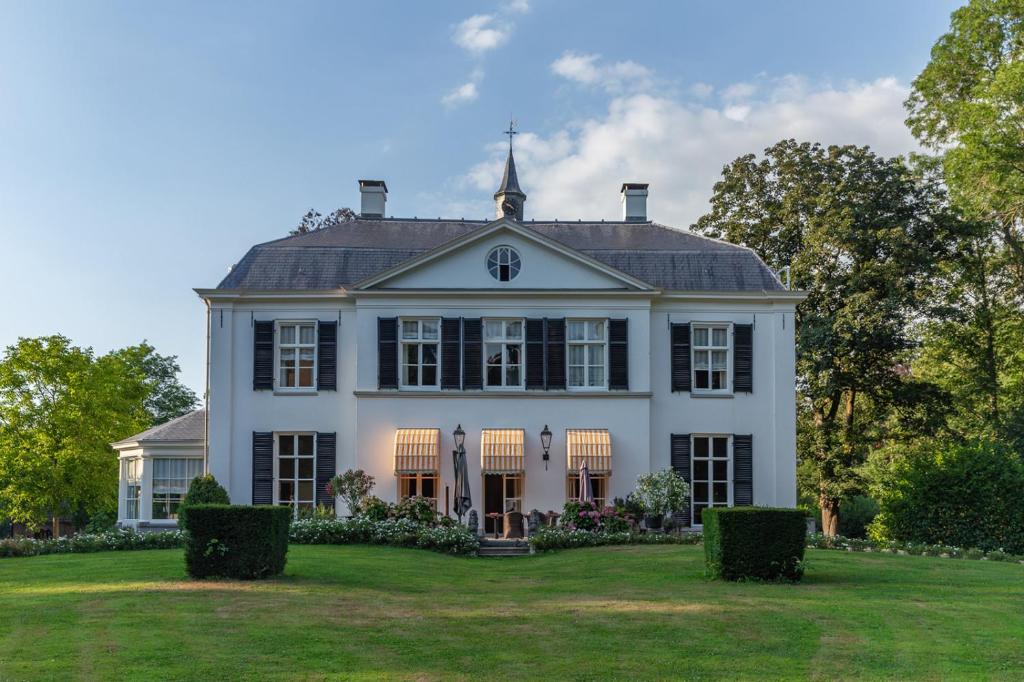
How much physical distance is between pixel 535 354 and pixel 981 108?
13.3 metres

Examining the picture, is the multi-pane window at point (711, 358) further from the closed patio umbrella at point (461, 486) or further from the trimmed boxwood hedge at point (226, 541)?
the trimmed boxwood hedge at point (226, 541)

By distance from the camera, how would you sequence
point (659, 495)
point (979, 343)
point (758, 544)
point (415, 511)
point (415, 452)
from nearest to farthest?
point (758, 544) < point (415, 511) < point (659, 495) < point (415, 452) < point (979, 343)

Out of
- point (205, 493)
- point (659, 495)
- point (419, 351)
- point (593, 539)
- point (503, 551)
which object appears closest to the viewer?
point (593, 539)

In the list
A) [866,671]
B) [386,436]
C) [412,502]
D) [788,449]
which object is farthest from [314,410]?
[866,671]

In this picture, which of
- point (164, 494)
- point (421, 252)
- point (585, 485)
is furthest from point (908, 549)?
point (164, 494)

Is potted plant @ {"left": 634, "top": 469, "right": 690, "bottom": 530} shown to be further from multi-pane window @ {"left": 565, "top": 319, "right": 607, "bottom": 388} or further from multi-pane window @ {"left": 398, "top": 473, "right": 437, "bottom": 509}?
multi-pane window @ {"left": 398, "top": 473, "right": 437, "bottom": 509}

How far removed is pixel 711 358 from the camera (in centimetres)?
2836

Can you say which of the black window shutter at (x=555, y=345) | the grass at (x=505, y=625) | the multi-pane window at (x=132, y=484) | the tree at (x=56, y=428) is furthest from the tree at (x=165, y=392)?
the grass at (x=505, y=625)

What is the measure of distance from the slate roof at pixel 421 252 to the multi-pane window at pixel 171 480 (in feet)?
16.4

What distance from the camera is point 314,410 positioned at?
91.6 feet

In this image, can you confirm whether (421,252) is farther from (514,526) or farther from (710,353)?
(710,353)

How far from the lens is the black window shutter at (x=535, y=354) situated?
27.7 metres

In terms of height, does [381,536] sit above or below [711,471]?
below

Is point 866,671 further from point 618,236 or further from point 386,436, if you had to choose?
point 618,236
